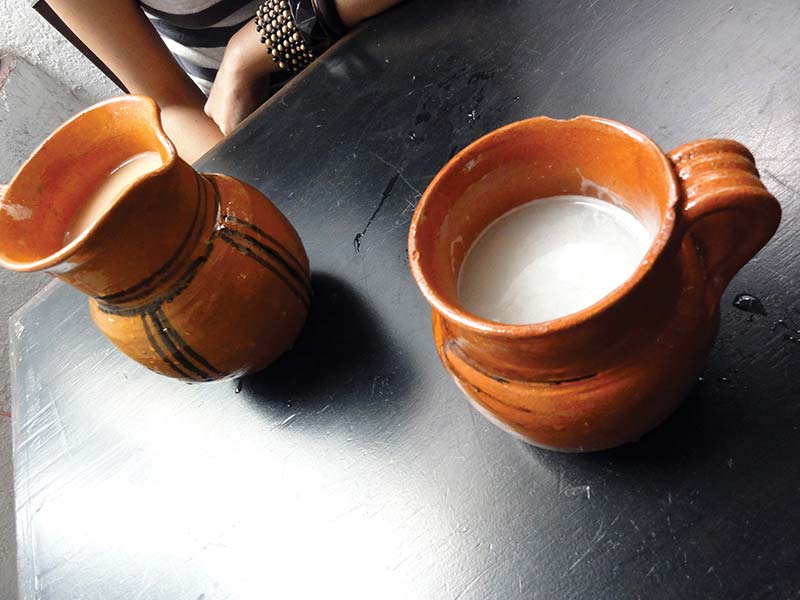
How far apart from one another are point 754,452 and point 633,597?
0.42ft

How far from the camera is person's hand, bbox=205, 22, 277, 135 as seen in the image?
1.01m

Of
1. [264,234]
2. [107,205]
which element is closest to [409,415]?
[264,234]

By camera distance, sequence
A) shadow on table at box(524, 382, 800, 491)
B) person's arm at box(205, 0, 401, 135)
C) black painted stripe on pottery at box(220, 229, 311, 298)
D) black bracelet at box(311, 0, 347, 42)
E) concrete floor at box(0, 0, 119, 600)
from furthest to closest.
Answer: concrete floor at box(0, 0, 119, 600) < person's arm at box(205, 0, 401, 135) < black bracelet at box(311, 0, 347, 42) < black painted stripe on pottery at box(220, 229, 311, 298) < shadow on table at box(524, 382, 800, 491)

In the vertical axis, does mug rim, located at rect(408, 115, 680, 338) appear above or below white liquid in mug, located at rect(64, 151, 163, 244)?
below

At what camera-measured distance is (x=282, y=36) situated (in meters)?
0.94

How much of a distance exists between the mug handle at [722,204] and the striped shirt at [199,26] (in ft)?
2.59

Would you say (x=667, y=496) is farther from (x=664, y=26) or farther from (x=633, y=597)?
(x=664, y=26)

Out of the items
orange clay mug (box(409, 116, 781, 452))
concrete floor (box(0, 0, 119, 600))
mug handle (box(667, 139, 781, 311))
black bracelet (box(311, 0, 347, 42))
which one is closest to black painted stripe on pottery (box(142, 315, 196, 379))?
orange clay mug (box(409, 116, 781, 452))

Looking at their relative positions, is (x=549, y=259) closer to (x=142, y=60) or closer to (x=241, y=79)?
(x=241, y=79)

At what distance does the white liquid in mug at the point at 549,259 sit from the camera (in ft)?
1.46

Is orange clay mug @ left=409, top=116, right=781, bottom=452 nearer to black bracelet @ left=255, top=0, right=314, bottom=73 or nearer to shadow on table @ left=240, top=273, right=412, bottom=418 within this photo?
shadow on table @ left=240, top=273, right=412, bottom=418

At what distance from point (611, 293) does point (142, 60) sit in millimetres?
987

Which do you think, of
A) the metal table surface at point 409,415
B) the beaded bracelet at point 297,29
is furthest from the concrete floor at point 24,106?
the beaded bracelet at point 297,29

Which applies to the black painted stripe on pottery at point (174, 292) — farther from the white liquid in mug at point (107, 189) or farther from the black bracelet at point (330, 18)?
the black bracelet at point (330, 18)
